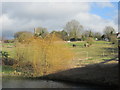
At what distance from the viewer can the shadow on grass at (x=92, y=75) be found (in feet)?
36.6

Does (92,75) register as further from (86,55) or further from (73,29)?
(73,29)

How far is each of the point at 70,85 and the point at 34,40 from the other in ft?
16.2

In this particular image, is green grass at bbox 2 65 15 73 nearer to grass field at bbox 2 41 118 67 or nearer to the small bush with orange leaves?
grass field at bbox 2 41 118 67

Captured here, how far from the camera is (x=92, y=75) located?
39.9 ft

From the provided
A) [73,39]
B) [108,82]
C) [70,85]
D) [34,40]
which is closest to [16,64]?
[34,40]

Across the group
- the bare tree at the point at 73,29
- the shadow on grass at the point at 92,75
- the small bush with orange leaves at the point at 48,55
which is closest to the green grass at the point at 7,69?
the small bush with orange leaves at the point at 48,55

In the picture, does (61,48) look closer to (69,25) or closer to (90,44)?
(90,44)

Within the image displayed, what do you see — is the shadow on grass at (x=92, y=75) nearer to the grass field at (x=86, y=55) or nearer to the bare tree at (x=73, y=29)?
the grass field at (x=86, y=55)

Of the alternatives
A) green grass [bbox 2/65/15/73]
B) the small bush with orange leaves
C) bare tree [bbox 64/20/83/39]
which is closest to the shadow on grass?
the small bush with orange leaves

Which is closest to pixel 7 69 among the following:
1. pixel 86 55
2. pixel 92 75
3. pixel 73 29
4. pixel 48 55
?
pixel 48 55

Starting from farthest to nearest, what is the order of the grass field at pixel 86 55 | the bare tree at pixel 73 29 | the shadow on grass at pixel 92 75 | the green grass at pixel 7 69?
the bare tree at pixel 73 29 → the grass field at pixel 86 55 → the green grass at pixel 7 69 → the shadow on grass at pixel 92 75

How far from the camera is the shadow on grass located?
11164mm

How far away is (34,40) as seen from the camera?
45.4 feet

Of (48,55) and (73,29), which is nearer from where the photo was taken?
(48,55)
